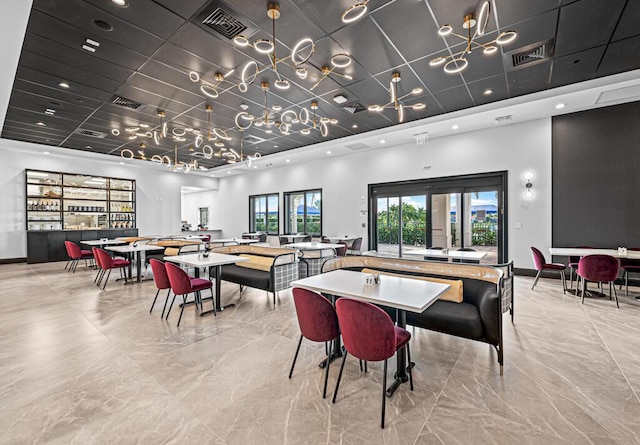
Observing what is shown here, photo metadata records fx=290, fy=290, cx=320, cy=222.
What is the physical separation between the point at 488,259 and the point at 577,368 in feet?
16.4

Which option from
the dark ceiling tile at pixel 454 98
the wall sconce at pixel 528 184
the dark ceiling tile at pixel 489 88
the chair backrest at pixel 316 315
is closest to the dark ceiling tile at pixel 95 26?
the chair backrest at pixel 316 315

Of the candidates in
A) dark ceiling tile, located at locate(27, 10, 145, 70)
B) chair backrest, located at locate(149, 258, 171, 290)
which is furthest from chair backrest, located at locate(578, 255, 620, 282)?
dark ceiling tile, located at locate(27, 10, 145, 70)

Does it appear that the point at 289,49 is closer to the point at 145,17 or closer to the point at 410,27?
the point at 410,27

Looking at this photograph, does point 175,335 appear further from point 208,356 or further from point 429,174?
point 429,174

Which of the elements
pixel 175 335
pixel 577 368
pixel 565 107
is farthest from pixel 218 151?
pixel 577 368

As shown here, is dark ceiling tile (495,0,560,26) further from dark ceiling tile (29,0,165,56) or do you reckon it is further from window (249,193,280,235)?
window (249,193,280,235)

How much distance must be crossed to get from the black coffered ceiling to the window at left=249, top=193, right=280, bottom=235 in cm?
606

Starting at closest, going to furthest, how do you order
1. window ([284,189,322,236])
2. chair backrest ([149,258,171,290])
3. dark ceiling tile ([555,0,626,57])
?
dark ceiling tile ([555,0,626,57]) → chair backrest ([149,258,171,290]) → window ([284,189,322,236])

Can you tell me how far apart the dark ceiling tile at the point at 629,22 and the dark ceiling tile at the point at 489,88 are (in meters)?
1.38

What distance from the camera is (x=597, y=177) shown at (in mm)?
6168

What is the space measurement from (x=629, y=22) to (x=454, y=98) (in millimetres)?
2457

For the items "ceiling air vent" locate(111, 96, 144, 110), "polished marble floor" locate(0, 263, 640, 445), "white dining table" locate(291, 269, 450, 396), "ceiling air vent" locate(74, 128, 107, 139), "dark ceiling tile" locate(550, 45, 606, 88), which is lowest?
"polished marble floor" locate(0, 263, 640, 445)

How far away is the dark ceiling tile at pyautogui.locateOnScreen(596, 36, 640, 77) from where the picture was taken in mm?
4055

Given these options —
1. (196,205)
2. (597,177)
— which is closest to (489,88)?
(597,177)
